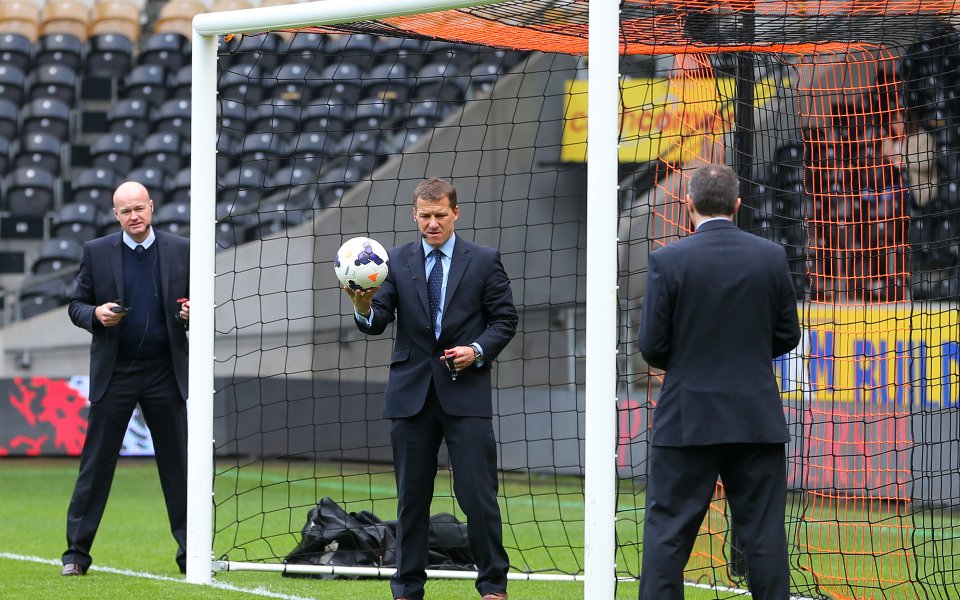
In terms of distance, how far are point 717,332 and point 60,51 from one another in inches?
695

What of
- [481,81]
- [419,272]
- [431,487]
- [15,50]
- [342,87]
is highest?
[15,50]

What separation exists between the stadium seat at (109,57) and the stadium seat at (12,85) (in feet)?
3.55

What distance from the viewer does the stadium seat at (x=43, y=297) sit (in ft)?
51.6

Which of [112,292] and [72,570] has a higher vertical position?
[112,292]

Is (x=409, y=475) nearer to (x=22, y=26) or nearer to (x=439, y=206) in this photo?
(x=439, y=206)

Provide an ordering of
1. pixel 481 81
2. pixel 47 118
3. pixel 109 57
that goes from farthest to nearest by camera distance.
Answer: pixel 109 57, pixel 47 118, pixel 481 81

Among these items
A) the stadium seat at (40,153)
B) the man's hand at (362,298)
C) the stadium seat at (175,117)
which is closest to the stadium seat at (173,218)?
the stadium seat at (175,117)

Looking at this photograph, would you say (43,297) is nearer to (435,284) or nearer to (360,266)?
(435,284)

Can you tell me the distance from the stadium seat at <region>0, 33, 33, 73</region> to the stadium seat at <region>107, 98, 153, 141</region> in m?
1.93

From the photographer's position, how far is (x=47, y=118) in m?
18.7

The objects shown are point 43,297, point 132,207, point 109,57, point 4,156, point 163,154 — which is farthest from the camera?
point 109,57

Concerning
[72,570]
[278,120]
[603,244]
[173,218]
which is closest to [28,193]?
[173,218]

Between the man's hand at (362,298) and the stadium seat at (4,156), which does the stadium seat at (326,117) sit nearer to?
the stadium seat at (4,156)

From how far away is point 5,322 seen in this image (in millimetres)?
15336
